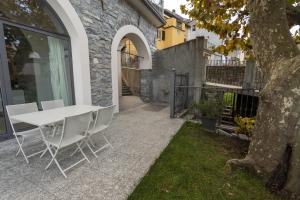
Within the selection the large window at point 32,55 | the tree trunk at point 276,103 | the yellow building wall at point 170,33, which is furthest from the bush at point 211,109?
the yellow building wall at point 170,33

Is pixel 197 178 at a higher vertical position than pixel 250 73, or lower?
lower

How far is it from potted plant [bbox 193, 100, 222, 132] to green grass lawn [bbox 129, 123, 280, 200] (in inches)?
38.5

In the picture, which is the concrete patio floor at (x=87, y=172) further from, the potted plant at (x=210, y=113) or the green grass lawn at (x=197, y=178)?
the potted plant at (x=210, y=113)

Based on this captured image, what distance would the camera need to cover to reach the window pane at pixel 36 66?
3.44 meters

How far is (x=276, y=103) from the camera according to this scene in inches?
82.7

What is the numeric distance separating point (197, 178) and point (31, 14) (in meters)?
4.97

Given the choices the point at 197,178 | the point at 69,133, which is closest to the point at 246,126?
the point at 197,178

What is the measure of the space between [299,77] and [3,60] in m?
5.07

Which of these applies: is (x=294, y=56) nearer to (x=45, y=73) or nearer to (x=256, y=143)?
(x=256, y=143)

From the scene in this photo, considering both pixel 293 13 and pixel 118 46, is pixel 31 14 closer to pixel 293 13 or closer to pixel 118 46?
pixel 118 46

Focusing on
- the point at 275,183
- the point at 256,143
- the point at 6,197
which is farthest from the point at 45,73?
the point at 275,183

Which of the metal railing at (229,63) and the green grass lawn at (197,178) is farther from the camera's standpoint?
the metal railing at (229,63)

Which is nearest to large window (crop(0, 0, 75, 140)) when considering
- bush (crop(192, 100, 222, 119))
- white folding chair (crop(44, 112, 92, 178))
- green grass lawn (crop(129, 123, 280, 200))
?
A: white folding chair (crop(44, 112, 92, 178))

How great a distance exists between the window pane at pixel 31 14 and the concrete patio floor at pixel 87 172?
107 inches
